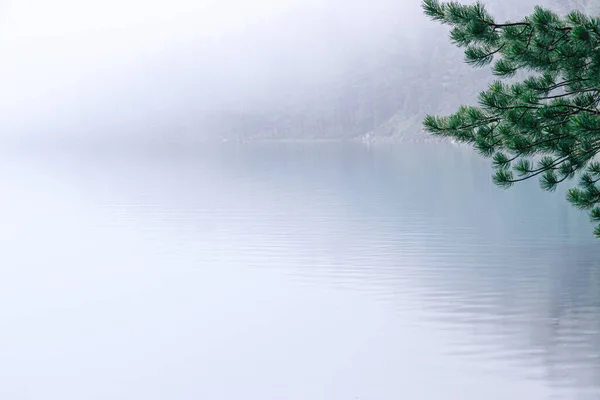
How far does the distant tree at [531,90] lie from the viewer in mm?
13750

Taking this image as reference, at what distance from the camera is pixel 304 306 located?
27.9m

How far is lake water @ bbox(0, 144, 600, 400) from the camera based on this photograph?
1945 centimetres

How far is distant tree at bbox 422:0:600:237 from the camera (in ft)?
45.1

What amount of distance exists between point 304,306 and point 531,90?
14.6 meters

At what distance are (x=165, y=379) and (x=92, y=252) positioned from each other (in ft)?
78.4

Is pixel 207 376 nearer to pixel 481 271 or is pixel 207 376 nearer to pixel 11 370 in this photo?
pixel 11 370

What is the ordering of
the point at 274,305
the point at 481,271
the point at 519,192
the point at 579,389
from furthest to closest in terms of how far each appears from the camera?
1. the point at 519,192
2. the point at 481,271
3. the point at 274,305
4. the point at 579,389

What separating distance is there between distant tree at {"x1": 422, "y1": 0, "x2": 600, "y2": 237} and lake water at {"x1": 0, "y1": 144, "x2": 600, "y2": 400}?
209 inches

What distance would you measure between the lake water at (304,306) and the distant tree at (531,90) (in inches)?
209

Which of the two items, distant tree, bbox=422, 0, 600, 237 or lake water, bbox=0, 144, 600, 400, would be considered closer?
distant tree, bbox=422, 0, 600, 237

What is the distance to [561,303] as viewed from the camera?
26469 millimetres

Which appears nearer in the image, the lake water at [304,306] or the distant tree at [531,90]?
the distant tree at [531,90]

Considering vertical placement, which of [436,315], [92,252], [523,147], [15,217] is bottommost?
[436,315]

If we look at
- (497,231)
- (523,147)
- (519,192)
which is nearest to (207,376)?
(523,147)
